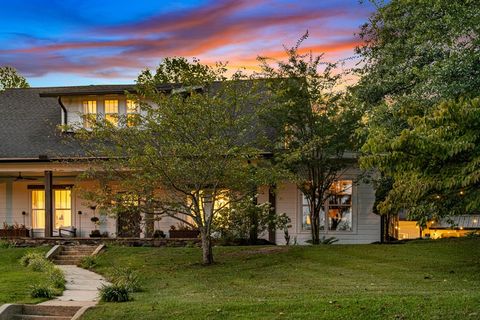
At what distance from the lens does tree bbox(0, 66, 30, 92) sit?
3962cm

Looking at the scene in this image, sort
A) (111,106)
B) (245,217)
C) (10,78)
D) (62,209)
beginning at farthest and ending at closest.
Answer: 1. (10,78)
2. (62,209)
3. (111,106)
4. (245,217)

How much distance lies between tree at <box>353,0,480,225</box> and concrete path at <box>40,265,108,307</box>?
6313mm

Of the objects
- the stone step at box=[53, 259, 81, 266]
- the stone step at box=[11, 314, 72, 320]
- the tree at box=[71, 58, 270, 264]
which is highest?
the tree at box=[71, 58, 270, 264]

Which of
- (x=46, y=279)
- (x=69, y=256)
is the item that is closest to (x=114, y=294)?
(x=46, y=279)

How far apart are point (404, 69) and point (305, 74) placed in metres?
→ 5.40

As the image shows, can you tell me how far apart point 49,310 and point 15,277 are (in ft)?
14.2

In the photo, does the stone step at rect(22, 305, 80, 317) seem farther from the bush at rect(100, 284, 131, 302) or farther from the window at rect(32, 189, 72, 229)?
the window at rect(32, 189, 72, 229)

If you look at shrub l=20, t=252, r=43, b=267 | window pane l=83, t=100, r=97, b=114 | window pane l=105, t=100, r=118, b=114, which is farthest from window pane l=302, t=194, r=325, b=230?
shrub l=20, t=252, r=43, b=267

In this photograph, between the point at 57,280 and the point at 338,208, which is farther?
the point at 338,208

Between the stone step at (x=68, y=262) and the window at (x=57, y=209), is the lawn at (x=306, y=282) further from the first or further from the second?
the window at (x=57, y=209)

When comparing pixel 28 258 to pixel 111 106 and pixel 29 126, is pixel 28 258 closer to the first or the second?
pixel 111 106

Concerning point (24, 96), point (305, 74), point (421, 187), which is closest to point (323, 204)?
point (305, 74)

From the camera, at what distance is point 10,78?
40.2 metres

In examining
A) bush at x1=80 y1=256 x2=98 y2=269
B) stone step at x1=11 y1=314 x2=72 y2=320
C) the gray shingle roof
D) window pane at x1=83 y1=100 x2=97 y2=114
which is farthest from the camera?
window pane at x1=83 y1=100 x2=97 y2=114
